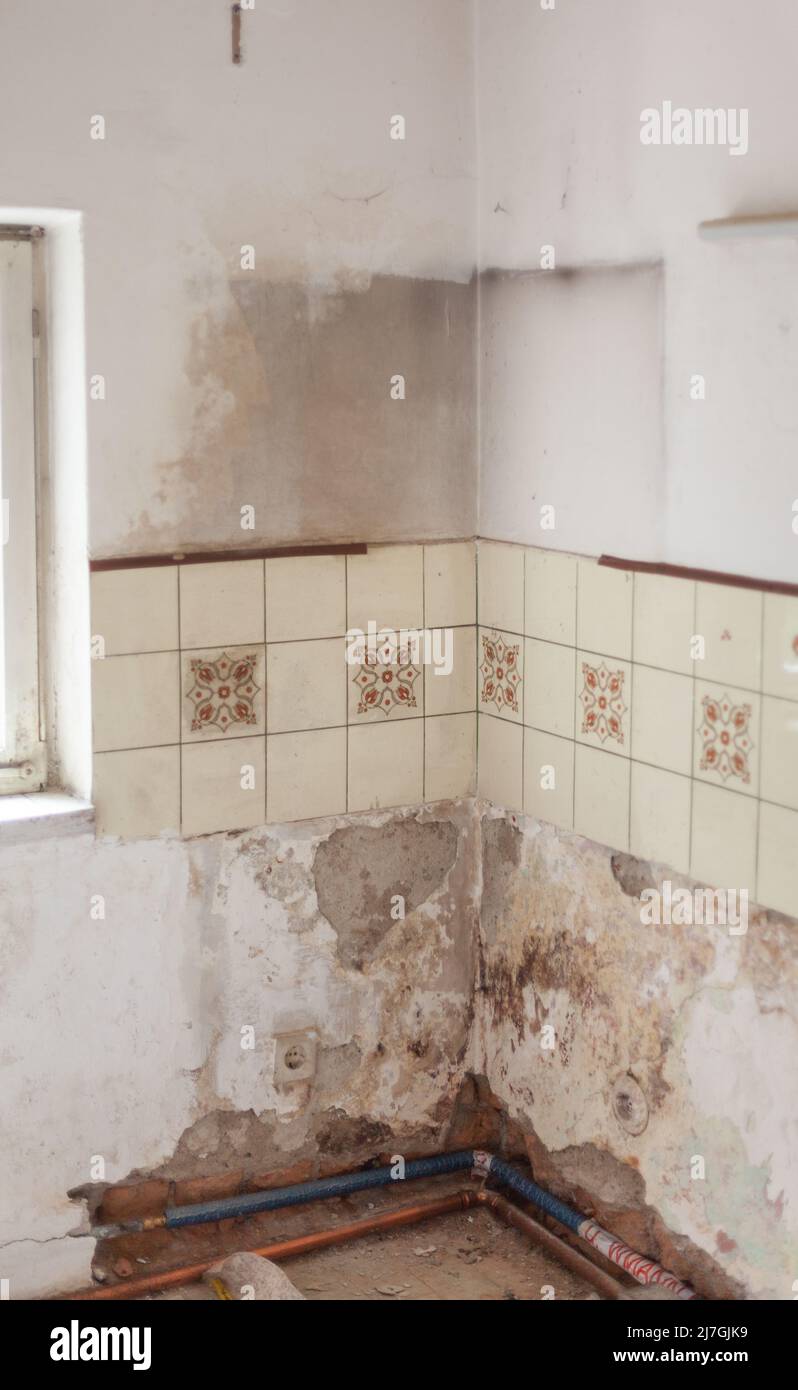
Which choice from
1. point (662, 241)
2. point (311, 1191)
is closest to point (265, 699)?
point (311, 1191)

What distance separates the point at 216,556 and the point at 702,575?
2.97ft

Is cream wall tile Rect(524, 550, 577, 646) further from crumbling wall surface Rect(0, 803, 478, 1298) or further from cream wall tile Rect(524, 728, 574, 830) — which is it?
→ crumbling wall surface Rect(0, 803, 478, 1298)

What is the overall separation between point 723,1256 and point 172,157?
2160 millimetres

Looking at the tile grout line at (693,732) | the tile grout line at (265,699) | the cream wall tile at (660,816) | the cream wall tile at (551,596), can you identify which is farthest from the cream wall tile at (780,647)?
the tile grout line at (265,699)

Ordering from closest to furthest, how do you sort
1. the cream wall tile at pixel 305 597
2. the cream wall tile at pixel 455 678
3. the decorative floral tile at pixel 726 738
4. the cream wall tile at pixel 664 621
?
the decorative floral tile at pixel 726 738 < the cream wall tile at pixel 664 621 < the cream wall tile at pixel 305 597 < the cream wall tile at pixel 455 678

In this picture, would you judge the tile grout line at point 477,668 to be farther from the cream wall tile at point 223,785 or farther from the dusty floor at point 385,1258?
the dusty floor at point 385,1258

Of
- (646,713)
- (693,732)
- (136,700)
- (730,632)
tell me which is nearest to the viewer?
(730,632)

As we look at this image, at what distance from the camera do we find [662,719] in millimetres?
2650

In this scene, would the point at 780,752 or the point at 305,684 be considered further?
the point at 305,684

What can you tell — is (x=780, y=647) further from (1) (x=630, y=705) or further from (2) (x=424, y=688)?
(2) (x=424, y=688)

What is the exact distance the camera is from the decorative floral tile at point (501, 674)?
10.0 ft

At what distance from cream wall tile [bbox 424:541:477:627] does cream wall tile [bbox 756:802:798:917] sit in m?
0.92

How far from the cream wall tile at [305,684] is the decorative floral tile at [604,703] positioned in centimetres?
49

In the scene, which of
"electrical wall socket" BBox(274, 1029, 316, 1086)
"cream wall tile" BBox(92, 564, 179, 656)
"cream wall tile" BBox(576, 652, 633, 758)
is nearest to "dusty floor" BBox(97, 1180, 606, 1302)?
"electrical wall socket" BBox(274, 1029, 316, 1086)
